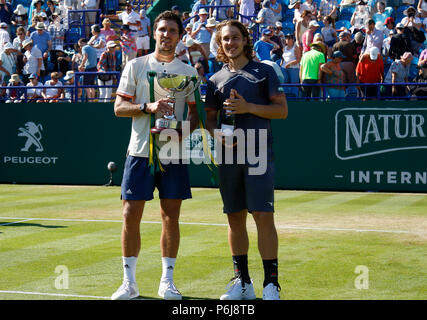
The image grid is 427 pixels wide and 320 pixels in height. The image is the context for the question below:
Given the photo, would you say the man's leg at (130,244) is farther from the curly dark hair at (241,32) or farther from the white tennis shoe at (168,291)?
the curly dark hair at (241,32)

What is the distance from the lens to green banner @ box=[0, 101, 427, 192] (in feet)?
59.3

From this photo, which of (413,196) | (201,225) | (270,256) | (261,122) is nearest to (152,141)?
(261,122)

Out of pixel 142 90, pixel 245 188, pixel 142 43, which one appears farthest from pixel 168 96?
pixel 142 43

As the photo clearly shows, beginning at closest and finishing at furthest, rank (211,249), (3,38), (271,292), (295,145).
Answer: (271,292) → (211,249) → (295,145) → (3,38)

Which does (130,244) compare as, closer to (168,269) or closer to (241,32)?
(168,269)

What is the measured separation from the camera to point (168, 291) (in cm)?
A: 684

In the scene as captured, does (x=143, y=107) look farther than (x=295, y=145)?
No

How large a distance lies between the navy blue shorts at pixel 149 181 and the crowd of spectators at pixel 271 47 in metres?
10.4

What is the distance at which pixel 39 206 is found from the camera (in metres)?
14.9

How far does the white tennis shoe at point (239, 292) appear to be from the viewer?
6801mm

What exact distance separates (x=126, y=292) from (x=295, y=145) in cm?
1259

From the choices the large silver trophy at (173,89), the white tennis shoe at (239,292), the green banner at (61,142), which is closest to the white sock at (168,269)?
the white tennis shoe at (239,292)
